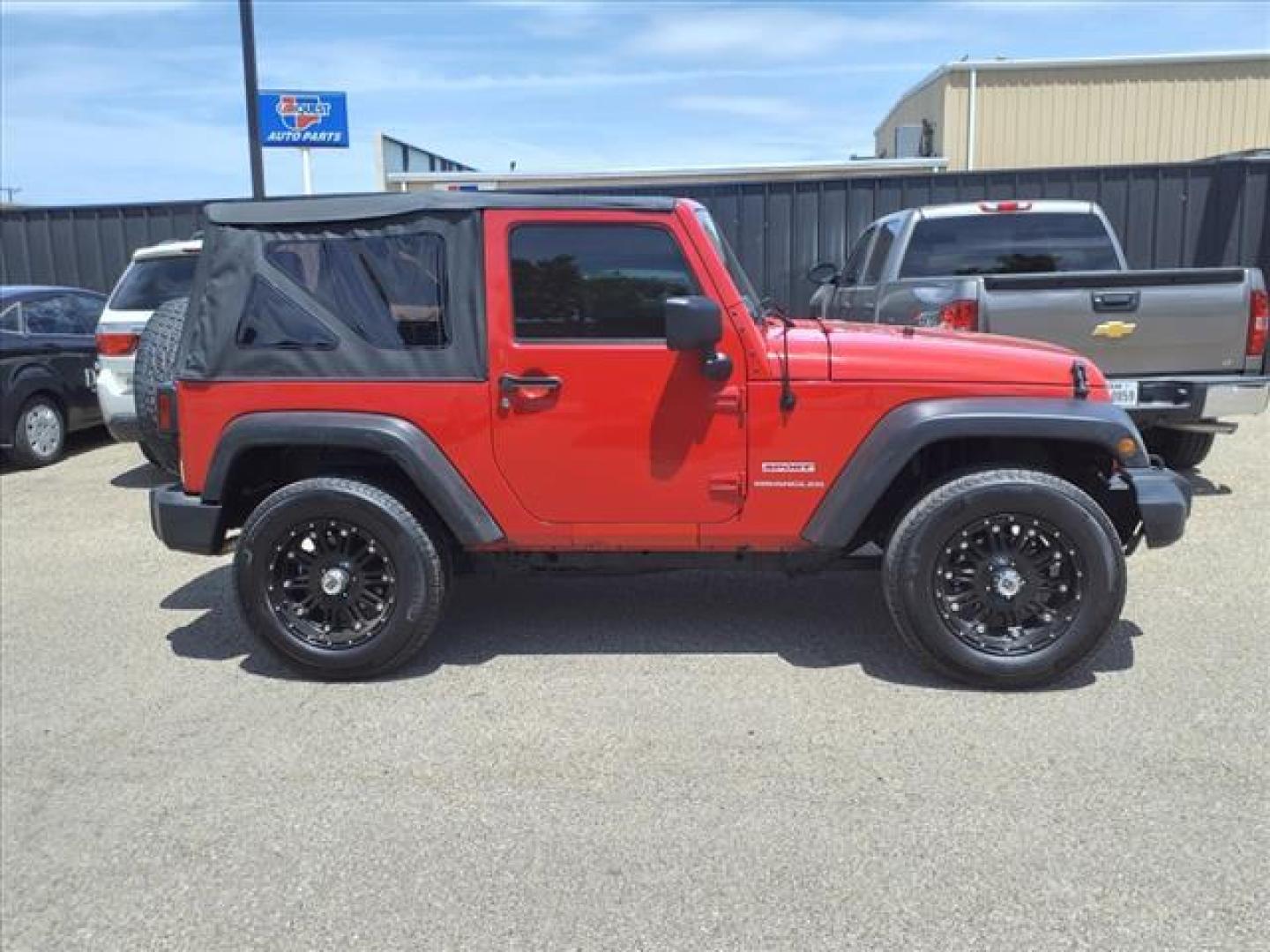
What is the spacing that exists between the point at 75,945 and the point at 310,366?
2.28 meters

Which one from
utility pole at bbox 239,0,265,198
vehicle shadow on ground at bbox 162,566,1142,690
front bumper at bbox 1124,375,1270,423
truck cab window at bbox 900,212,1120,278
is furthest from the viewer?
utility pole at bbox 239,0,265,198

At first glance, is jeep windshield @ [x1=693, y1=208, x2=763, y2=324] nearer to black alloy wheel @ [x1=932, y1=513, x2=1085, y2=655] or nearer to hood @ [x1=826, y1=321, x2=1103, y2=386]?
hood @ [x1=826, y1=321, x2=1103, y2=386]

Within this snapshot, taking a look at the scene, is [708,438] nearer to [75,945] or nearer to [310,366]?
[310,366]

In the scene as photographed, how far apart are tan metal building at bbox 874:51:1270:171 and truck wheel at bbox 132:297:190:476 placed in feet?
58.0

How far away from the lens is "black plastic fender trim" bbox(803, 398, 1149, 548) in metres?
4.12

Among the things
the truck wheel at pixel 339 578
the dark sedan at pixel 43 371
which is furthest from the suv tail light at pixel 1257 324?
the dark sedan at pixel 43 371

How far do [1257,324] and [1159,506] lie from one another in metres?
2.88

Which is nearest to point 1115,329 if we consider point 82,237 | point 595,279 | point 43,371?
point 595,279

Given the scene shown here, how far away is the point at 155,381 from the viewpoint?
4.87m

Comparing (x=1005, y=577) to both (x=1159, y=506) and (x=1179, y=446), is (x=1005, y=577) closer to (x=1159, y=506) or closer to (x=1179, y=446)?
(x=1159, y=506)

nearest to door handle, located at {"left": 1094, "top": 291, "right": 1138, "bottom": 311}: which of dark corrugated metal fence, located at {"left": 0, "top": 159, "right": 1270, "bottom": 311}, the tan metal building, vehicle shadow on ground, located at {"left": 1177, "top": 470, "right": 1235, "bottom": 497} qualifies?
vehicle shadow on ground, located at {"left": 1177, "top": 470, "right": 1235, "bottom": 497}

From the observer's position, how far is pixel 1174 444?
784 centimetres

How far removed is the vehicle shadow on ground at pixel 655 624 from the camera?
4.60m

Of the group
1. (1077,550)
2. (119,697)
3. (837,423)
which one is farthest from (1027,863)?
(119,697)
